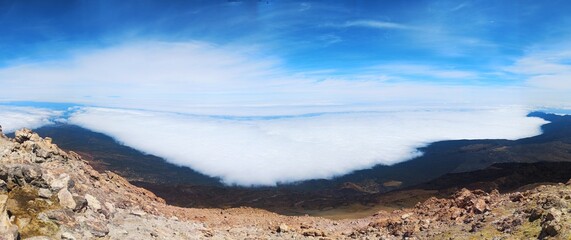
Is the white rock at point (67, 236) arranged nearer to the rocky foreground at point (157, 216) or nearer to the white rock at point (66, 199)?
the rocky foreground at point (157, 216)

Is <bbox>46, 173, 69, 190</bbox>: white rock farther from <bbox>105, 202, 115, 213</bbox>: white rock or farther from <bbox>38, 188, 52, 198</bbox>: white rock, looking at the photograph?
<bbox>105, 202, 115, 213</bbox>: white rock

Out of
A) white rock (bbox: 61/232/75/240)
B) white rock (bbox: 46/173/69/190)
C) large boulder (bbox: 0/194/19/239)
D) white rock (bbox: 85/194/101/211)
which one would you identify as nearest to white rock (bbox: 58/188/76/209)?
white rock (bbox: 46/173/69/190)

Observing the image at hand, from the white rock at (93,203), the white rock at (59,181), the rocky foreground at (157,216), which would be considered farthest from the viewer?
the white rock at (93,203)

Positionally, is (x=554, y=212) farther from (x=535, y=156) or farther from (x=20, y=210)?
(x=535, y=156)

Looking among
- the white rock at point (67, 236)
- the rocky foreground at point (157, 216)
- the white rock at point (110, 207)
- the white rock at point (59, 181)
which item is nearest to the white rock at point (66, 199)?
the rocky foreground at point (157, 216)

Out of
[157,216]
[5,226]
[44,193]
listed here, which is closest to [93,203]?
[44,193]

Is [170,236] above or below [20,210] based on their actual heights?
below

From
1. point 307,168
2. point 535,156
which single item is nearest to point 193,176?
point 307,168

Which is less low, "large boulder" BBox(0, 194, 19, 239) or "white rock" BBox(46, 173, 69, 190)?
"white rock" BBox(46, 173, 69, 190)
